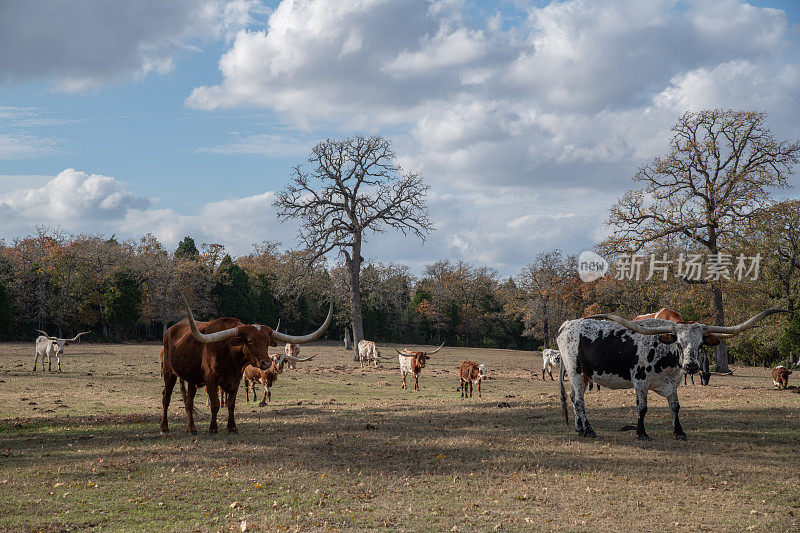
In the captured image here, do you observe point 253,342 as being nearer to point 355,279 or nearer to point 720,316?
point 720,316

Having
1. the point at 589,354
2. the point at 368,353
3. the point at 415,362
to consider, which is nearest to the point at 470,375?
the point at 415,362

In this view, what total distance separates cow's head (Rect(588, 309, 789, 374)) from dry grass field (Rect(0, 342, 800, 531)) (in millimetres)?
1550

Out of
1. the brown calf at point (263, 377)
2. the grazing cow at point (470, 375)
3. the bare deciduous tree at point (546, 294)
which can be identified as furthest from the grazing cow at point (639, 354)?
the bare deciduous tree at point (546, 294)

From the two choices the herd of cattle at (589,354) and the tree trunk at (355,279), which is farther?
the tree trunk at (355,279)

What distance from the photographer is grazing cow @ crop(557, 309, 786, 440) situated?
11.1 metres

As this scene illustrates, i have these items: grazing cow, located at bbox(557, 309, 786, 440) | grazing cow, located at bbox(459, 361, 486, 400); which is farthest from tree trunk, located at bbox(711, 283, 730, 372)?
grazing cow, located at bbox(557, 309, 786, 440)

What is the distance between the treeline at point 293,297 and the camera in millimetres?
48094

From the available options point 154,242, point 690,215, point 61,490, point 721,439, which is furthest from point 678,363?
point 154,242

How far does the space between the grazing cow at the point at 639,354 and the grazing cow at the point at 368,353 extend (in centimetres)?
2705

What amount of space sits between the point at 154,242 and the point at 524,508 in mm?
76653

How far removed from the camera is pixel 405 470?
374 inches

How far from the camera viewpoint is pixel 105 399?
1973 centimetres

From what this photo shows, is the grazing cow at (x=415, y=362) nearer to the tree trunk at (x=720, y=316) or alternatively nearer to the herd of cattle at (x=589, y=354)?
the herd of cattle at (x=589, y=354)

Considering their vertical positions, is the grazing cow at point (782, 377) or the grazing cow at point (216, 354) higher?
the grazing cow at point (216, 354)
